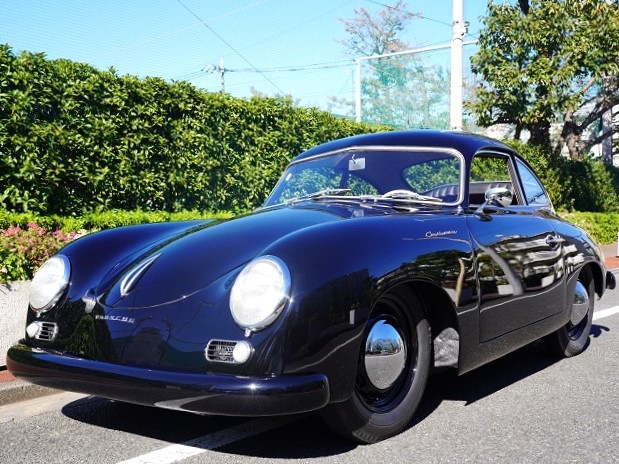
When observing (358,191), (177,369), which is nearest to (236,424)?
(177,369)

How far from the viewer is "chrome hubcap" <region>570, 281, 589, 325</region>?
5609mm

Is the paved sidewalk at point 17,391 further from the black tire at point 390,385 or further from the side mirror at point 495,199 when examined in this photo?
the side mirror at point 495,199

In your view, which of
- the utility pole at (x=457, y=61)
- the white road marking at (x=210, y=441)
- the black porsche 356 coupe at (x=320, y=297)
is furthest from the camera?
the utility pole at (x=457, y=61)

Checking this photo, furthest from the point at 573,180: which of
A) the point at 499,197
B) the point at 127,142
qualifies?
the point at 499,197

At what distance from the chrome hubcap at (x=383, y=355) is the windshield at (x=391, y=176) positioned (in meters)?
1.05

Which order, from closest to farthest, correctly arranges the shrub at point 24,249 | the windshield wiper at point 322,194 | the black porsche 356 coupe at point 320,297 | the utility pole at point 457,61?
the black porsche 356 coupe at point 320,297 < the windshield wiper at point 322,194 < the shrub at point 24,249 < the utility pole at point 457,61

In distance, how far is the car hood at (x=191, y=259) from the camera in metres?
3.39

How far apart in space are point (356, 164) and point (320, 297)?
1822 millimetres

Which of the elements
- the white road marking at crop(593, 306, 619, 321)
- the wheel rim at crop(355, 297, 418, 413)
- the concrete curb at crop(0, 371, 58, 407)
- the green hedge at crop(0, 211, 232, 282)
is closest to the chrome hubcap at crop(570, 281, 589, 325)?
the white road marking at crop(593, 306, 619, 321)

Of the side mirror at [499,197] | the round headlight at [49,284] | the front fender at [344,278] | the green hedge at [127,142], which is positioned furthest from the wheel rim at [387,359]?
the green hedge at [127,142]

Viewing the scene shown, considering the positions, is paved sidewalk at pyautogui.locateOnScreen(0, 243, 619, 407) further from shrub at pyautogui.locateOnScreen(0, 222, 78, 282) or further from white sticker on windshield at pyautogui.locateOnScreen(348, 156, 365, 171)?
white sticker on windshield at pyautogui.locateOnScreen(348, 156, 365, 171)

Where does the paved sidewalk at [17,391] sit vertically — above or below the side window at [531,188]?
below

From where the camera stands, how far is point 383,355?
347 centimetres

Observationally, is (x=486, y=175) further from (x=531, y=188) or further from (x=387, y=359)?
(x=387, y=359)
